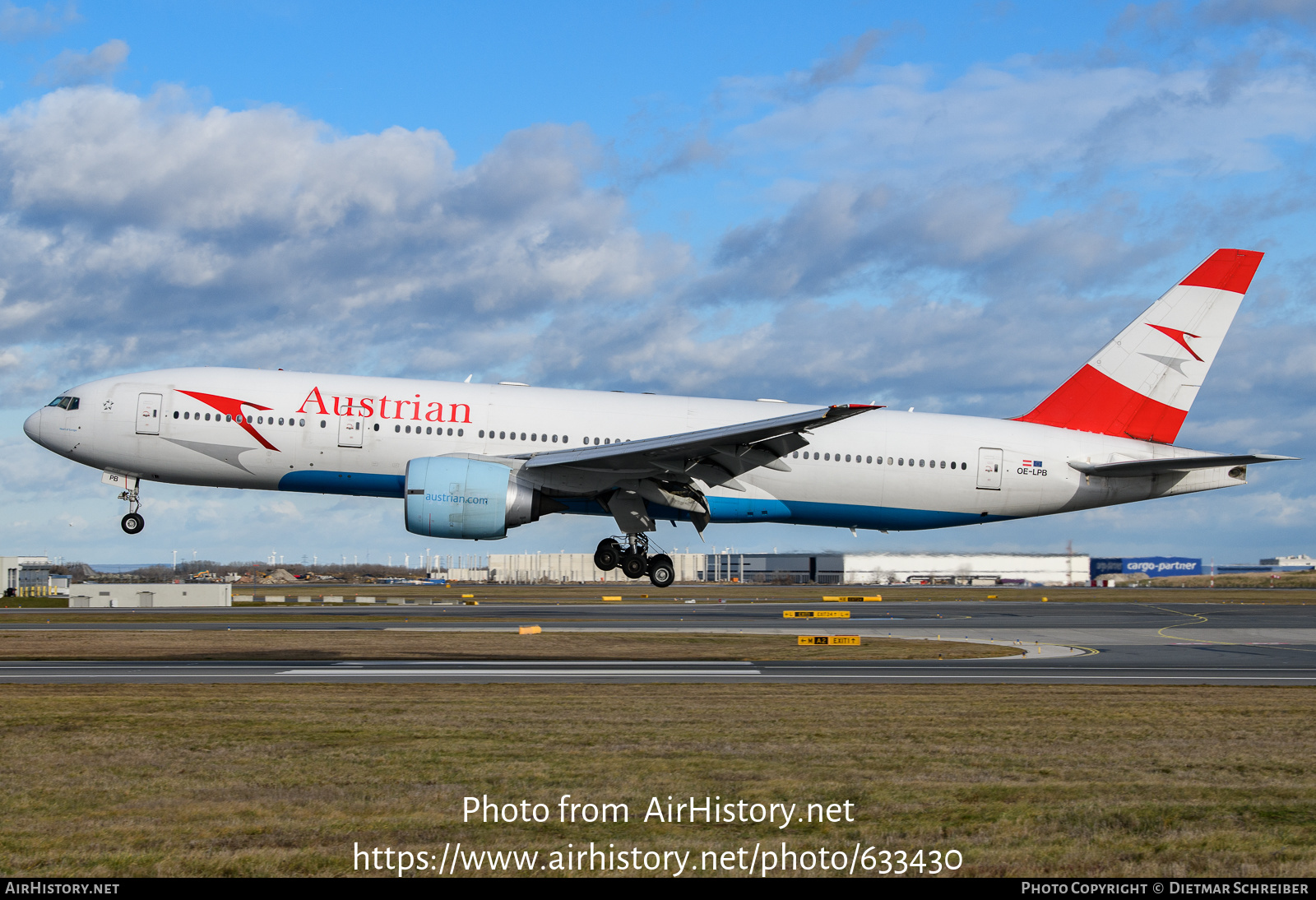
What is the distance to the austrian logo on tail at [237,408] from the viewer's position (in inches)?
1208

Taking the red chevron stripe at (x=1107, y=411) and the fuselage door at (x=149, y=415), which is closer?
the fuselage door at (x=149, y=415)

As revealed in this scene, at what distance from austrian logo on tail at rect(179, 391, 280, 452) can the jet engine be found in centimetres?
511

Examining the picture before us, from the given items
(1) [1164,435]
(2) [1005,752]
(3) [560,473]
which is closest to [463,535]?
(3) [560,473]

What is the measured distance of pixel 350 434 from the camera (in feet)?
100

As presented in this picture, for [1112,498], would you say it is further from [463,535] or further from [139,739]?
[139,739]

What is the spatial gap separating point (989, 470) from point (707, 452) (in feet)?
30.8

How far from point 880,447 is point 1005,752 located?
1713 centimetres

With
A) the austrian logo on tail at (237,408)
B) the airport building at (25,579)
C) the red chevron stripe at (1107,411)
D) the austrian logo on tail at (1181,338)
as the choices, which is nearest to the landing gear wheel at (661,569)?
the austrian logo on tail at (237,408)

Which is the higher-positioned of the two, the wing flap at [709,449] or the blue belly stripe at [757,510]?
the wing flap at [709,449]

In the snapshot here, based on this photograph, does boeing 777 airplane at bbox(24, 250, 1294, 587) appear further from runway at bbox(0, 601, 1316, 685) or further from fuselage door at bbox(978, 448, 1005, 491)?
runway at bbox(0, 601, 1316, 685)

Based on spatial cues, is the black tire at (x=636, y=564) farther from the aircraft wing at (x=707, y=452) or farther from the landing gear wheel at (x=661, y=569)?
the aircraft wing at (x=707, y=452)

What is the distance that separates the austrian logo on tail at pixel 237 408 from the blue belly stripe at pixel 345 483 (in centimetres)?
105

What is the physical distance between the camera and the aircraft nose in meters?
32.0

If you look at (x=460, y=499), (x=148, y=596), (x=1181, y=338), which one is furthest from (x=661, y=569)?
(x=148, y=596)
